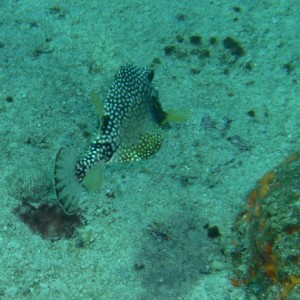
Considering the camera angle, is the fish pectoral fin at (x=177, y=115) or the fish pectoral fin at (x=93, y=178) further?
the fish pectoral fin at (x=177, y=115)

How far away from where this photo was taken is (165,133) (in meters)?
6.87

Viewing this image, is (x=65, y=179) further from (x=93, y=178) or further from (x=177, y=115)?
(x=177, y=115)

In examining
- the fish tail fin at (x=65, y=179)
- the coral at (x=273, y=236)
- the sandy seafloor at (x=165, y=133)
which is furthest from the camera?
the sandy seafloor at (x=165, y=133)

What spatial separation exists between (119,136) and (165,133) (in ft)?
7.06

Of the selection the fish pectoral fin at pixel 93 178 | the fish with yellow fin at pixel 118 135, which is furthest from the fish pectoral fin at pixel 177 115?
the fish pectoral fin at pixel 93 178

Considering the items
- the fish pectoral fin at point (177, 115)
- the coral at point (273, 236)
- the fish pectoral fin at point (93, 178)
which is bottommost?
the coral at point (273, 236)

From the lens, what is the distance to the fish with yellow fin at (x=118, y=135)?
15.2 ft

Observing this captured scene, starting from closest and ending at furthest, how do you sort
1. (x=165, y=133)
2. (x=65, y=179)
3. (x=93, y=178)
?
1. (x=65, y=179)
2. (x=93, y=178)
3. (x=165, y=133)

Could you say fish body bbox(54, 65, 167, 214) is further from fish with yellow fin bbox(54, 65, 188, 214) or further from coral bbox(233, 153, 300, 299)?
coral bbox(233, 153, 300, 299)

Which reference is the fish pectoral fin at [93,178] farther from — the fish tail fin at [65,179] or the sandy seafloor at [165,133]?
the sandy seafloor at [165,133]

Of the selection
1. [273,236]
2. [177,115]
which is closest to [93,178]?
[177,115]

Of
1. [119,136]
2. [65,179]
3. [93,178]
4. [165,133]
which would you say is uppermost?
[119,136]

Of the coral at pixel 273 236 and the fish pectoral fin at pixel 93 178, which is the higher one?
the fish pectoral fin at pixel 93 178

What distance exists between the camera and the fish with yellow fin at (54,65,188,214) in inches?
183
